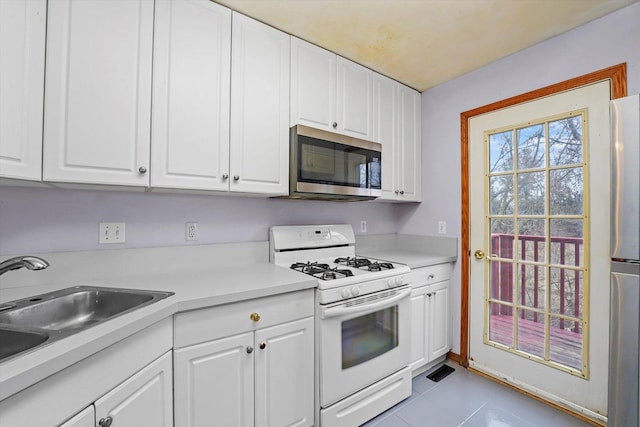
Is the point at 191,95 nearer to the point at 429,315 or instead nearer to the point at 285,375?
the point at 285,375

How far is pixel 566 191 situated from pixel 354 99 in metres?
1.53

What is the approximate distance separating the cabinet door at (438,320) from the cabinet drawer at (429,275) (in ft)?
0.17

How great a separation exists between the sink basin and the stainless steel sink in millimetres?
96

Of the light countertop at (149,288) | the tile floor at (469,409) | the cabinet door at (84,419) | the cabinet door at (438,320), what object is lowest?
the tile floor at (469,409)

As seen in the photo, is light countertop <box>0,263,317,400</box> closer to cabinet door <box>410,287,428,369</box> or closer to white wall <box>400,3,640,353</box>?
cabinet door <box>410,287,428,369</box>

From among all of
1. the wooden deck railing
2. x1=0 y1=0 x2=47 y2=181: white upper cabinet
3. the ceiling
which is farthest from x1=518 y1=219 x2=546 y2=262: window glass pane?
x1=0 y1=0 x2=47 y2=181: white upper cabinet

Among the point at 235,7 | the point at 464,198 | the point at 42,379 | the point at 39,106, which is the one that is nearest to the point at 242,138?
the point at 235,7

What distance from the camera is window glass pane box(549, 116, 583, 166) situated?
5.84 feet

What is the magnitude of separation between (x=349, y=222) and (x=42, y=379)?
6.91ft

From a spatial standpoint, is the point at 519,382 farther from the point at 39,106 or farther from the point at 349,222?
the point at 39,106

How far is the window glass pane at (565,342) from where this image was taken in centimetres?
177

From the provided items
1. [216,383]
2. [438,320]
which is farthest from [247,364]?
[438,320]

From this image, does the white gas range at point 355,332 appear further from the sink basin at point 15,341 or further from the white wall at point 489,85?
the sink basin at point 15,341

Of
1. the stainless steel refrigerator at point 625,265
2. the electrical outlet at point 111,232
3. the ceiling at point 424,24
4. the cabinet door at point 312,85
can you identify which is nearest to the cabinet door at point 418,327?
the stainless steel refrigerator at point 625,265
